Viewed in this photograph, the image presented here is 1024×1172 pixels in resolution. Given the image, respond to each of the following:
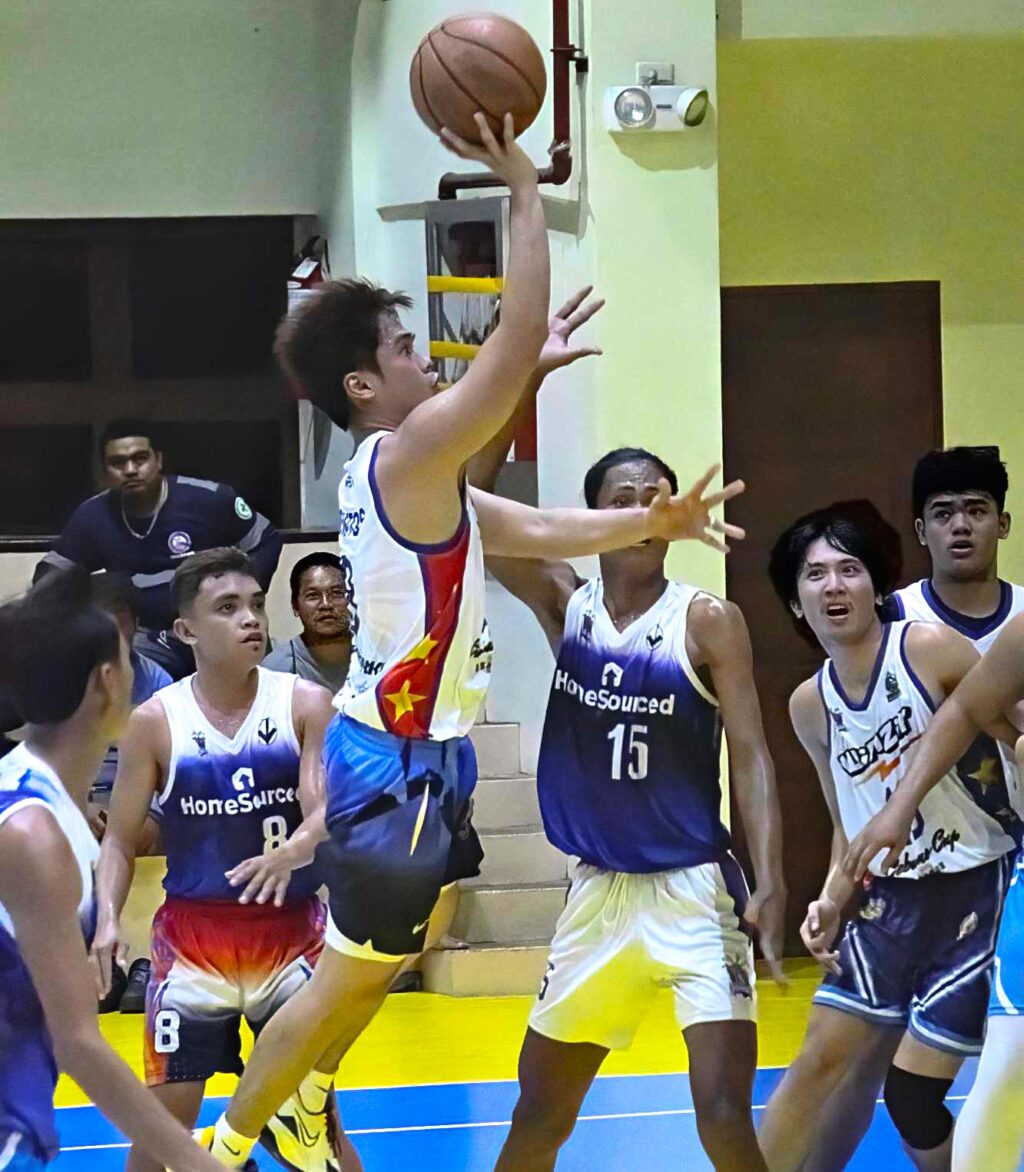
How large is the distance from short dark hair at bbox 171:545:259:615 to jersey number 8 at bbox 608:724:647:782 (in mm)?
1250

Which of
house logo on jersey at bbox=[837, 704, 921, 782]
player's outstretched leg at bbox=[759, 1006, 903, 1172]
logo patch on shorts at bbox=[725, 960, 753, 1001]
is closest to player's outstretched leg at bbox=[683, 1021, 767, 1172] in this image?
logo patch on shorts at bbox=[725, 960, 753, 1001]

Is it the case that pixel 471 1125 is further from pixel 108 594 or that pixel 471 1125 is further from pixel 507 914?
pixel 108 594

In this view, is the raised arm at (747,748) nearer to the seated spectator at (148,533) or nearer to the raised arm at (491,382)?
the raised arm at (491,382)

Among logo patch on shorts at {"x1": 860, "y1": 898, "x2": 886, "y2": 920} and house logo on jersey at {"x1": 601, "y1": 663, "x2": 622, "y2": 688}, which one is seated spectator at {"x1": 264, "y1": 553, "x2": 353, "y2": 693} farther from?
logo patch on shorts at {"x1": 860, "y1": 898, "x2": 886, "y2": 920}

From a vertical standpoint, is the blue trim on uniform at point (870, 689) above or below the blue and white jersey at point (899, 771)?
above

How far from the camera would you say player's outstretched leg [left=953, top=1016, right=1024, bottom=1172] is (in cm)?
367

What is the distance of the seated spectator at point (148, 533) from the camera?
8.17 meters

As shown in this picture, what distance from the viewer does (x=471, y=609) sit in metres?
3.83

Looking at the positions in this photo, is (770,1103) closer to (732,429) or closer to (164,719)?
(164,719)

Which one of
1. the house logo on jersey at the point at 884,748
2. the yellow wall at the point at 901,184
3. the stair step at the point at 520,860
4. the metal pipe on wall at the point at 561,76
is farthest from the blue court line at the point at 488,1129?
the metal pipe on wall at the point at 561,76

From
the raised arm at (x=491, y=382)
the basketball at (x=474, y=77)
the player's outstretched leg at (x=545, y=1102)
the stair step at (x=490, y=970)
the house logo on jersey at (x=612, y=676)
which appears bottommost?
the stair step at (x=490, y=970)

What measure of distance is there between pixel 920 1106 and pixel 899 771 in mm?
753

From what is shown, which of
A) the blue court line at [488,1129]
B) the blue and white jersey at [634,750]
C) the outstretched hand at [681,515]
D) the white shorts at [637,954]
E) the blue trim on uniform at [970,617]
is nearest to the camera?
the outstretched hand at [681,515]

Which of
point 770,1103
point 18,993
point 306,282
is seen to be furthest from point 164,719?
point 306,282
